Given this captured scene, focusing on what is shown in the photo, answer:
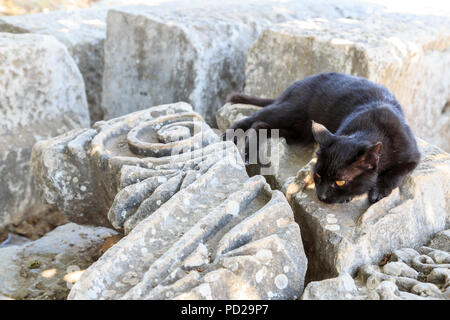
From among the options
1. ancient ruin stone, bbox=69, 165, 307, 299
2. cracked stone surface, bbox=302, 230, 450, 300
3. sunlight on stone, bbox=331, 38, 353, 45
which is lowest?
cracked stone surface, bbox=302, 230, 450, 300

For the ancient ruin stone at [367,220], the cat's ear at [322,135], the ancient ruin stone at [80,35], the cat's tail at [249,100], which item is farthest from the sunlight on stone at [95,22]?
the cat's ear at [322,135]

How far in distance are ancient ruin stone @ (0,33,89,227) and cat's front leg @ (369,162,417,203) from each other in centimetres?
233

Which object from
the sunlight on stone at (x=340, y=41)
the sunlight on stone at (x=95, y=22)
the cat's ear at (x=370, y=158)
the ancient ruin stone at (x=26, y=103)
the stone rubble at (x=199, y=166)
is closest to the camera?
the stone rubble at (x=199, y=166)

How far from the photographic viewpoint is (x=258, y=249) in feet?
6.18

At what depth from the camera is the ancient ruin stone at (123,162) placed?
92.4 inches

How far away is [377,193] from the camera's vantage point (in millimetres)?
2328

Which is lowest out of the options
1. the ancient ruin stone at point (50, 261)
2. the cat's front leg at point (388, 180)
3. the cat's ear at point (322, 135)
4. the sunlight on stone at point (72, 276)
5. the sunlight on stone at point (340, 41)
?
the ancient ruin stone at point (50, 261)

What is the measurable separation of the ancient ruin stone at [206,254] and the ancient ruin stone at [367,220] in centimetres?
20

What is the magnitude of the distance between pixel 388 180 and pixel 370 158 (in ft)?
0.85

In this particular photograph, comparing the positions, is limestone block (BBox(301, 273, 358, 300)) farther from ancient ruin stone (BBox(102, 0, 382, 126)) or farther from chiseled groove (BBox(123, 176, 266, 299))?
ancient ruin stone (BBox(102, 0, 382, 126))

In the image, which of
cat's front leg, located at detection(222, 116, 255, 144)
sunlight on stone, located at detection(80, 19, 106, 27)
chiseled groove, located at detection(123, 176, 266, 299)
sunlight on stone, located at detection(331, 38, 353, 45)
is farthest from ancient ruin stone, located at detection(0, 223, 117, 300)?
sunlight on stone, located at detection(80, 19, 106, 27)

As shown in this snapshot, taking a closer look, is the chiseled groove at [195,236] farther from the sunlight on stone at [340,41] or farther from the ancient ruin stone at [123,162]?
the sunlight on stone at [340,41]

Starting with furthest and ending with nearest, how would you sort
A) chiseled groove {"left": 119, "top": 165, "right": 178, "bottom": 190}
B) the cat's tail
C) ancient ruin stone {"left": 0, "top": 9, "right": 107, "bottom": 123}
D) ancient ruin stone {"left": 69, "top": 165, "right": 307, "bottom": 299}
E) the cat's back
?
ancient ruin stone {"left": 0, "top": 9, "right": 107, "bottom": 123}, the cat's tail, the cat's back, chiseled groove {"left": 119, "top": 165, "right": 178, "bottom": 190}, ancient ruin stone {"left": 69, "top": 165, "right": 307, "bottom": 299}

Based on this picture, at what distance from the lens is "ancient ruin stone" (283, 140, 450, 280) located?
2143 millimetres
